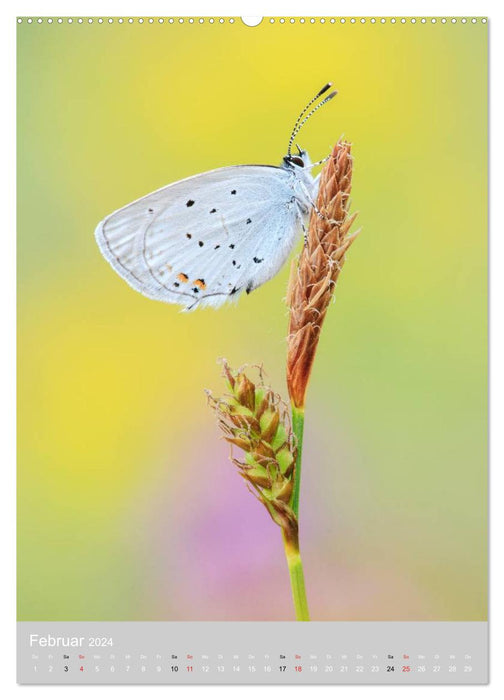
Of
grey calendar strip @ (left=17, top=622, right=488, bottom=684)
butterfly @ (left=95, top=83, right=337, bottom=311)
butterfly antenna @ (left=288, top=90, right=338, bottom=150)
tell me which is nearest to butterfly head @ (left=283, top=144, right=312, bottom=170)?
butterfly @ (left=95, top=83, right=337, bottom=311)

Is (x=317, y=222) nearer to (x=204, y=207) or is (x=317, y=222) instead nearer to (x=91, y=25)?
(x=204, y=207)

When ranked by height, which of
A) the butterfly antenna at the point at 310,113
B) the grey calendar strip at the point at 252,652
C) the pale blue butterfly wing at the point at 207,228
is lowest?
the grey calendar strip at the point at 252,652

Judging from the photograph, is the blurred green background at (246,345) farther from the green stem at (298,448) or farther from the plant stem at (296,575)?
the green stem at (298,448)

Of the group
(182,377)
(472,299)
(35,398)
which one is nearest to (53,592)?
(35,398)

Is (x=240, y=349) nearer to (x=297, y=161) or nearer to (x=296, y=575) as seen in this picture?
(x=297, y=161)

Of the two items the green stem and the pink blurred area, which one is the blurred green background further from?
the green stem

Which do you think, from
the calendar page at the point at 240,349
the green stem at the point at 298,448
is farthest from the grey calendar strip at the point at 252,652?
the green stem at the point at 298,448

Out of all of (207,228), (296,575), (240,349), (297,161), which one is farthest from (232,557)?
(297,161)
